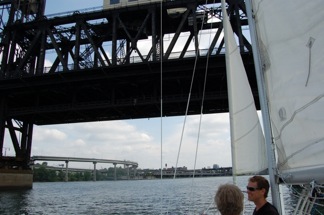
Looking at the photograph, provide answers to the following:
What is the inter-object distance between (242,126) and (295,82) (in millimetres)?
1234

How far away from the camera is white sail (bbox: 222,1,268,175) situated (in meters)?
5.29

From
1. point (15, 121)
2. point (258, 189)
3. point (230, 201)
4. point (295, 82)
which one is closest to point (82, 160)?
point (15, 121)

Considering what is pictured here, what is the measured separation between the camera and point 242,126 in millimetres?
5500

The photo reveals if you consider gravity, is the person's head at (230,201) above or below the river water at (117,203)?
above

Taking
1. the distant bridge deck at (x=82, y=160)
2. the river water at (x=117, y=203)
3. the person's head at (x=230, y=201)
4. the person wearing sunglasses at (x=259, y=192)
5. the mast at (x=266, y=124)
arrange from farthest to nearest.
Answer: the distant bridge deck at (x=82, y=160)
the river water at (x=117, y=203)
the mast at (x=266, y=124)
the person wearing sunglasses at (x=259, y=192)
the person's head at (x=230, y=201)

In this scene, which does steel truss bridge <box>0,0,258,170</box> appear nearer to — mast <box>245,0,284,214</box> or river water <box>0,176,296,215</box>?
Answer: river water <box>0,176,296,215</box>

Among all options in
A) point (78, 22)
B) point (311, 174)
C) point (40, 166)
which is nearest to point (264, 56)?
point (311, 174)

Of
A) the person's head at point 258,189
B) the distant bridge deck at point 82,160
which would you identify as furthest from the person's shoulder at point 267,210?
the distant bridge deck at point 82,160

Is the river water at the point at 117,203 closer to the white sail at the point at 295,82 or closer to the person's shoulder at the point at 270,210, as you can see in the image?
the person's shoulder at the point at 270,210

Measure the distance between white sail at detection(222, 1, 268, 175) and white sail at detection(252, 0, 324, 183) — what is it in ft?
Answer: 1.74

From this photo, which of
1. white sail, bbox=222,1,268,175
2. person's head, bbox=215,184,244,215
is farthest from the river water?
person's head, bbox=215,184,244,215

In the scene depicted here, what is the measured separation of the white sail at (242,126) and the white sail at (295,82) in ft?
1.74

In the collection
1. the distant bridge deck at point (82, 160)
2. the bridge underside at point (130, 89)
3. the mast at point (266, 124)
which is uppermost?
the bridge underside at point (130, 89)

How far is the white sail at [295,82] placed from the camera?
418cm
